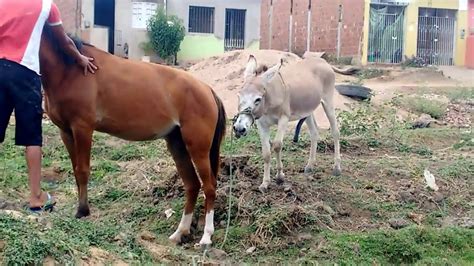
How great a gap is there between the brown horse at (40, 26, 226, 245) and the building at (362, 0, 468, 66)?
82.5 ft

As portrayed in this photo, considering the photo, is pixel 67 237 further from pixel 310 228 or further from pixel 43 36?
pixel 310 228

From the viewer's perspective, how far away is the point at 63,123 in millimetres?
6402

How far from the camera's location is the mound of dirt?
18266 millimetres

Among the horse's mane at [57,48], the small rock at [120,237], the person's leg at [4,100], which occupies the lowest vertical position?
the small rock at [120,237]

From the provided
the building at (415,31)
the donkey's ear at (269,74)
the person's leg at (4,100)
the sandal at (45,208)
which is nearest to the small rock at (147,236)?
the sandal at (45,208)

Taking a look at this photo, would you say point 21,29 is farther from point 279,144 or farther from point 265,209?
point 279,144

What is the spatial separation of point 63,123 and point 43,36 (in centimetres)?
79

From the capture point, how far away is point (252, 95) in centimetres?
781

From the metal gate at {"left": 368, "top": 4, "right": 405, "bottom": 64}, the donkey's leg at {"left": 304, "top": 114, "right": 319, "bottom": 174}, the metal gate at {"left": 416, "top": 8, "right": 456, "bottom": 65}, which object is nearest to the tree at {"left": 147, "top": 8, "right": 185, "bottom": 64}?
the metal gate at {"left": 368, "top": 4, "right": 405, "bottom": 64}

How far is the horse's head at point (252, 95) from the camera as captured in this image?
749cm

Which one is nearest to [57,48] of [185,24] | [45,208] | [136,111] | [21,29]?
[21,29]

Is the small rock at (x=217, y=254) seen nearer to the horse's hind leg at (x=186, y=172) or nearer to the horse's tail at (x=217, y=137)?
the horse's hind leg at (x=186, y=172)

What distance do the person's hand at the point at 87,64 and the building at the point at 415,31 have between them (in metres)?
25.8

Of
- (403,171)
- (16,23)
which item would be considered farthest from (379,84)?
(16,23)
